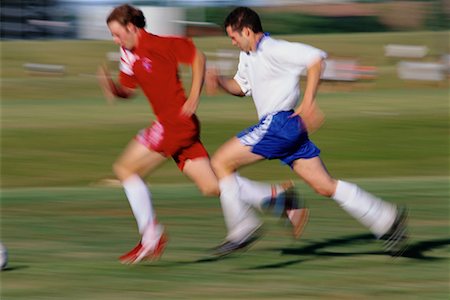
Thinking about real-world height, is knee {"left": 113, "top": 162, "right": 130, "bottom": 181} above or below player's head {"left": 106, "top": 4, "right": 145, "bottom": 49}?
below

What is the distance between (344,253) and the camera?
850 cm

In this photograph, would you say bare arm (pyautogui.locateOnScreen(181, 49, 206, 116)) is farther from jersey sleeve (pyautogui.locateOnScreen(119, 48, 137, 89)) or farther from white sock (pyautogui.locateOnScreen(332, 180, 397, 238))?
white sock (pyautogui.locateOnScreen(332, 180, 397, 238))

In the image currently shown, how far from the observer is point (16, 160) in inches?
704

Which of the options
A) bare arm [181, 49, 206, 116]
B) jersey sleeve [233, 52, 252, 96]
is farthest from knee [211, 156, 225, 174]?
jersey sleeve [233, 52, 252, 96]

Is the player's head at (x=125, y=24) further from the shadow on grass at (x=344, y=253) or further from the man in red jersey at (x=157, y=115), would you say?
the shadow on grass at (x=344, y=253)

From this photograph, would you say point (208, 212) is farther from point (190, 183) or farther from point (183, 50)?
point (190, 183)

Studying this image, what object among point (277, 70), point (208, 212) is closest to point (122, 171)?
point (277, 70)

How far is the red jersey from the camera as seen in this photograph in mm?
7984

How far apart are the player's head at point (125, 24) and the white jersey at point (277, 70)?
32.5 inches

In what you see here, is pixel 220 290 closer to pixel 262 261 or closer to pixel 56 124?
pixel 262 261

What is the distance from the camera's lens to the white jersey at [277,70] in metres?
7.76

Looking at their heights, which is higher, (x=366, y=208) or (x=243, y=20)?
(x=243, y=20)

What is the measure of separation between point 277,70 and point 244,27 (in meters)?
0.39

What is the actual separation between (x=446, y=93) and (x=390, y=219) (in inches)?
762
